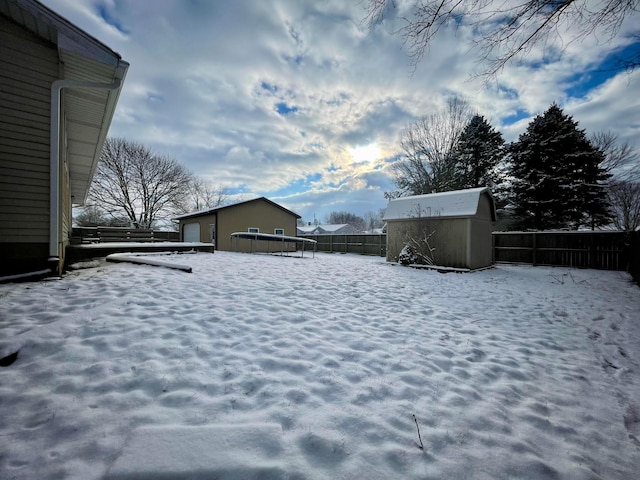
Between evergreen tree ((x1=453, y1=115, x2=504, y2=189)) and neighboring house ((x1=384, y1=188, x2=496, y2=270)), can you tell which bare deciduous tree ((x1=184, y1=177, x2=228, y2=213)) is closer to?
evergreen tree ((x1=453, y1=115, x2=504, y2=189))

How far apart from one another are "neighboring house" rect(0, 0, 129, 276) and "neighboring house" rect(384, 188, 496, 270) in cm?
1047

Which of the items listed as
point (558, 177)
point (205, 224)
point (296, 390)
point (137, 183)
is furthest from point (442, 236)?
point (137, 183)

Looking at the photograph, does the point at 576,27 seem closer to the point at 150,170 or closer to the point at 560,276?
the point at 560,276

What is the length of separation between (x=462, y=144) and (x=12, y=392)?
82.1 feet

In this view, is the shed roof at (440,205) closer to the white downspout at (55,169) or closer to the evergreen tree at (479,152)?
the white downspout at (55,169)

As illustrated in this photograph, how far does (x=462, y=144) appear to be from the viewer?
68.8 ft

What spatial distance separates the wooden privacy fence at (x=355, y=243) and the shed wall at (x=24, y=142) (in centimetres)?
1618

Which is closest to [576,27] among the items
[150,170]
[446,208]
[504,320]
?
[504,320]

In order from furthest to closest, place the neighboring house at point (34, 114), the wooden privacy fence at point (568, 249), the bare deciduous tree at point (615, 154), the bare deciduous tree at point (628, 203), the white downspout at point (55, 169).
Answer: the bare deciduous tree at point (628, 203), the bare deciduous tree at point (615, 154), the wooden privacy fence at point (568, 249), the white downspout at point (55, 169), the neighboring house at point (34, 114)

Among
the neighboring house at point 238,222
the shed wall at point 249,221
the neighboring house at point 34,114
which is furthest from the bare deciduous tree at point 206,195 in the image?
the neighboring house at point 34,114

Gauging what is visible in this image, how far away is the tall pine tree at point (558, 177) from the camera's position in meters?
15.5

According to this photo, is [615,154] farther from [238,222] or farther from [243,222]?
[238,222]

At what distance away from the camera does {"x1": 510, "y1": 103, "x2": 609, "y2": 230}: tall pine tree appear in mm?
15547

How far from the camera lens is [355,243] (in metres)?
19.9
